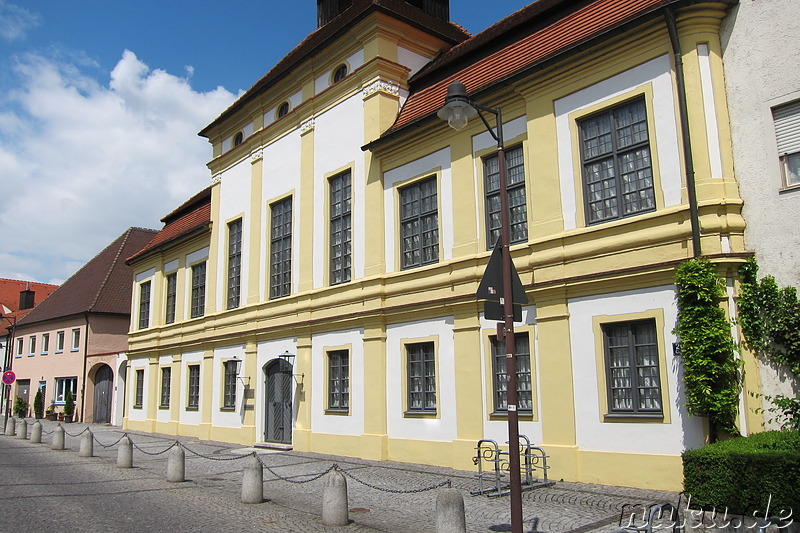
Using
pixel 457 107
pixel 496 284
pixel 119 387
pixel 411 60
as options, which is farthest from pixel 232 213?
pixel 496 284

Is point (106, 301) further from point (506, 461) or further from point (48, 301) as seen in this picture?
point (506, 461)

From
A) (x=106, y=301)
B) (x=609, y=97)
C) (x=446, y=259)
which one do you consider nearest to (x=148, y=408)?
(x=106, y=301)

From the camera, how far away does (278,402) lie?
2144 centimetres

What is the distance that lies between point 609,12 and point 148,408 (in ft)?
83.9

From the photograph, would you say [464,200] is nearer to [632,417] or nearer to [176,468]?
[632,417]

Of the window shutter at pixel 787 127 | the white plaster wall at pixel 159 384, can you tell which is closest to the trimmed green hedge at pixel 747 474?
the window shutter at pixel 787 127

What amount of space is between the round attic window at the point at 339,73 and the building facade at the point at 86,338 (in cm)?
2255

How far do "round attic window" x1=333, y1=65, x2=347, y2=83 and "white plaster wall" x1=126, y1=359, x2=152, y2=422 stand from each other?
17467mm

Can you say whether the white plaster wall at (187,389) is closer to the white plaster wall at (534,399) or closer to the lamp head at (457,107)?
the white plaster wall at (534,399)

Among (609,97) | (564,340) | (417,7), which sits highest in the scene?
(417,7)

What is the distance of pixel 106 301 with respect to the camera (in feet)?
134

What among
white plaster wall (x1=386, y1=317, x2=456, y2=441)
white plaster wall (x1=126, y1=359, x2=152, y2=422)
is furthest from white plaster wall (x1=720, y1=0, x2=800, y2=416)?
white plaster wall (x1=126, y1=359, x2=152, y2=422)

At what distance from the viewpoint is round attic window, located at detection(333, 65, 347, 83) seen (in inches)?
793

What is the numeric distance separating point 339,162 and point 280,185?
3628 millimetres
